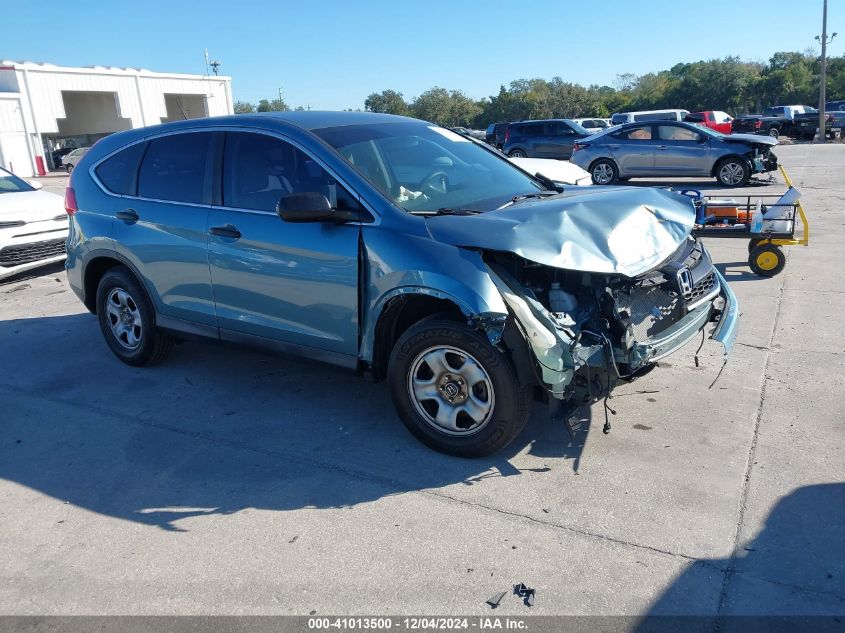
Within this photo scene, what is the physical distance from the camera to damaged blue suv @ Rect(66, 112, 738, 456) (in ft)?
11.8

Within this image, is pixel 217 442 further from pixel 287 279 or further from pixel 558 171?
pixel 558 171

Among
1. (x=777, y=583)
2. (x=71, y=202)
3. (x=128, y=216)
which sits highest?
(x=71, y=202)

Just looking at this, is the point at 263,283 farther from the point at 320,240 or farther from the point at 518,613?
the point at 518,613

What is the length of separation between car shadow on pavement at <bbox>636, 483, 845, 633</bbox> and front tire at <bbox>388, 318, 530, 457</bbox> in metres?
1.19

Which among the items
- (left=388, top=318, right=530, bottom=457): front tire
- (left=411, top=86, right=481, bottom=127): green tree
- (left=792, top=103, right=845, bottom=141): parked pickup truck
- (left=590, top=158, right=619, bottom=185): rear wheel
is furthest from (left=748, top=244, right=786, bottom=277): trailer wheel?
(left=411, top=86, right=481, bottom=127): green tree

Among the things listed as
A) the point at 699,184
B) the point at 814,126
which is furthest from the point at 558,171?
the point at 814,126

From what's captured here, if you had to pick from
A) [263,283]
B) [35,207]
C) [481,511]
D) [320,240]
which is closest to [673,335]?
[481,511]

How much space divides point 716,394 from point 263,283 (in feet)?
10.2

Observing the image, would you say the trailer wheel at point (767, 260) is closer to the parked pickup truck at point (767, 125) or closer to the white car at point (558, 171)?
the white car at point (558, 171)

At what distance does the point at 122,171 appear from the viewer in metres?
5.39

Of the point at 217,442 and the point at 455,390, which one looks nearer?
the point at 455,390

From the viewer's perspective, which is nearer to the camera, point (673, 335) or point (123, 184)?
point (673, 335)

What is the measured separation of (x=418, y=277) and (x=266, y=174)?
4.84 feet

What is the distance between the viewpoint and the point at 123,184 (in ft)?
17.6
